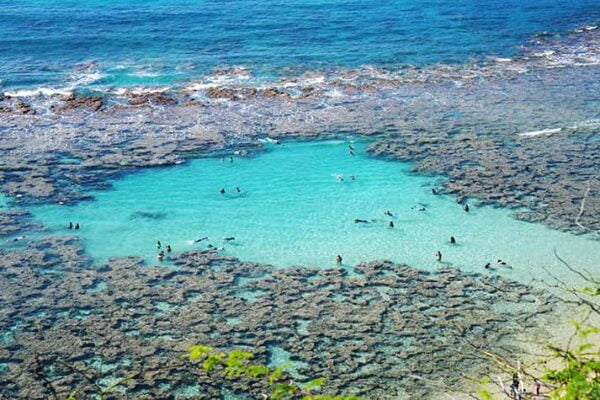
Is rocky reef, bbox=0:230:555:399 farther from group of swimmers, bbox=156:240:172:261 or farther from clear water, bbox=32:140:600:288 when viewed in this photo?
clear water, bbox=32:140:600:288

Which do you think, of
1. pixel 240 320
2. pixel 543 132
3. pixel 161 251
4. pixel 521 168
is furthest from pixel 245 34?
pixel 240 320

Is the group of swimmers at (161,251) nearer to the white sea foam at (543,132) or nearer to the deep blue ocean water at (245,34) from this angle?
the white sea foam at (543,132)

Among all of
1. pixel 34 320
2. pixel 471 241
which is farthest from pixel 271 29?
pixel 34 320

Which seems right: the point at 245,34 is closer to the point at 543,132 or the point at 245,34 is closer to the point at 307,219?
the point at 543,132

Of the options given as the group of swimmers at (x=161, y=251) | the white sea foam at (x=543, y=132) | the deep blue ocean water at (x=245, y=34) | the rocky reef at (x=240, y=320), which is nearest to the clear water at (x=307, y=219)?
the group of swimmers at (x=161, y=251)

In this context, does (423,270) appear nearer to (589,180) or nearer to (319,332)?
(319,332)

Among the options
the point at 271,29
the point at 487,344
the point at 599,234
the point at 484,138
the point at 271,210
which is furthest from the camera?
the point at 271,29
